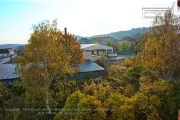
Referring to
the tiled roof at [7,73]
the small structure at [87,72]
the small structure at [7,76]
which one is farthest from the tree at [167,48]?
the tiled roof at [7,73]

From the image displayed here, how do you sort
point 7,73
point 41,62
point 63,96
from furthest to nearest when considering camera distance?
point 7,73
point 63,96
point 41,62

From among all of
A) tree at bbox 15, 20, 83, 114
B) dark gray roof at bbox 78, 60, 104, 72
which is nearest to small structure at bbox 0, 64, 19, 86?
tree at bbox 15, 20, 83, 114

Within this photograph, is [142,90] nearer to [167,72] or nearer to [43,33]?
[167,72]

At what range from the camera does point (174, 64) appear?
51.2 ft

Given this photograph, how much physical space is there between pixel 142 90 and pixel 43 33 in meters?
6.93

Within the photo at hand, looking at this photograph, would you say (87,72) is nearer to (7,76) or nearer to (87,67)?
(87,67)

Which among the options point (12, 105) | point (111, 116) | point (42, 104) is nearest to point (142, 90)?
point (111, 116)

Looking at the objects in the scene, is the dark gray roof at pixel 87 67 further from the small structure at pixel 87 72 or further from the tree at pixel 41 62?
the tree at pixel 41 62

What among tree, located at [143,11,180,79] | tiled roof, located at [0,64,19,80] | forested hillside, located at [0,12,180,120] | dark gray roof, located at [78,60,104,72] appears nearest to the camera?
forested hillside, located at [0,12,180,120]

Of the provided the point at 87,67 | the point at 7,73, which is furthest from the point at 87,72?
the point at 7,73

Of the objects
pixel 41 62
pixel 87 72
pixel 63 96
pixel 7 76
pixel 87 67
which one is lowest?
pixel 63 96

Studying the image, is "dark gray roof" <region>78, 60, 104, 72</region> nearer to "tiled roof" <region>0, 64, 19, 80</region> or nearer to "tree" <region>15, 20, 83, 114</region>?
"tiled roof" <region>0, 64, 19, 80</region>

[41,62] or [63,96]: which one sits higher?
[41,62]

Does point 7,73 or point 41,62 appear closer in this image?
point 41,62
